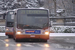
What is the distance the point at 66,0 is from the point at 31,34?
1796 inches

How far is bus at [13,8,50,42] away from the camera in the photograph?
61.2 feet

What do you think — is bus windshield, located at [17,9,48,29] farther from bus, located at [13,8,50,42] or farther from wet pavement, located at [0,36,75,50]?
wet pavement, located at [0,36,75,50]

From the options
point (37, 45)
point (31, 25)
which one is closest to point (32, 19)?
point (31, 25)

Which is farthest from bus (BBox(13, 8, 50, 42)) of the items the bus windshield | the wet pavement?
the wet pavement

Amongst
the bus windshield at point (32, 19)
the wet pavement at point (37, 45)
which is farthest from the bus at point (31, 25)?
the wet pavement at point (37, 45)

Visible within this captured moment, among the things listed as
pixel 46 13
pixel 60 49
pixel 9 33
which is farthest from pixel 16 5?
pixel 60 49

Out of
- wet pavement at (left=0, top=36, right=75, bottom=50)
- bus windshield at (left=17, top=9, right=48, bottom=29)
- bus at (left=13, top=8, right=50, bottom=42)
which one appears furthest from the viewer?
bus windshield at (left=17, top=9, right=48, bottom=29)

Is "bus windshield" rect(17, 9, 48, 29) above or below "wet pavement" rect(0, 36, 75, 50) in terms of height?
above

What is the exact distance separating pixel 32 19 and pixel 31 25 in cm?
47

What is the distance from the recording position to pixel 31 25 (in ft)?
61.7

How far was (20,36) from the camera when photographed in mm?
18594

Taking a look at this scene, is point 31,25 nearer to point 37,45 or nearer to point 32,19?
point 32,19

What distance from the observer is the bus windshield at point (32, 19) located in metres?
18.8

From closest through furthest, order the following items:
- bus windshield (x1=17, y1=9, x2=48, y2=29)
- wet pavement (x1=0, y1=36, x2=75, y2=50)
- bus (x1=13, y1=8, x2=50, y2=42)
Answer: wet pavement (x1=0, y1=36, x2=75, y2=50) < bus (x1=13, y1=8, x2=50, y2=42) < bus windshield (x1=17, y1=9, x2=48, y2=29)
